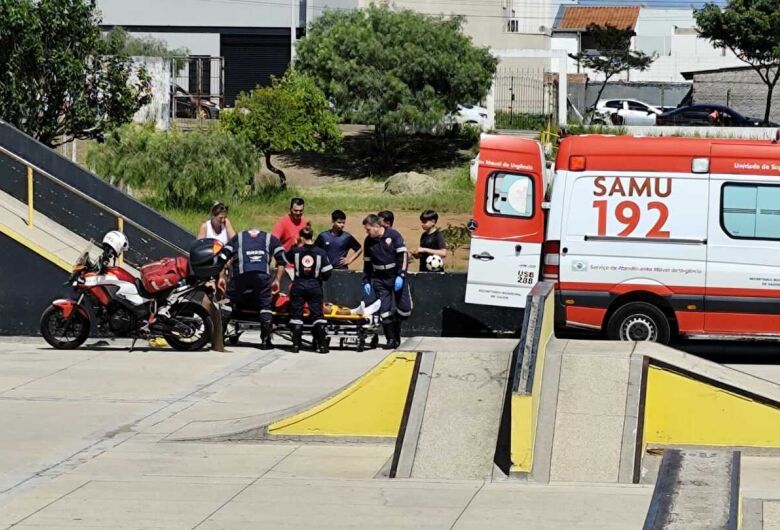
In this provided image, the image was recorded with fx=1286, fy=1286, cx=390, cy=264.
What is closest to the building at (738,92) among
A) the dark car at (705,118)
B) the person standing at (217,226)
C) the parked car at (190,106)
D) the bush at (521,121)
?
the dark car at (705,118)

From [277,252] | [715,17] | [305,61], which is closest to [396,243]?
[277,252]

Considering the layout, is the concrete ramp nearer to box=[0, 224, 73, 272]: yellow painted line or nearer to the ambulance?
the ambulance

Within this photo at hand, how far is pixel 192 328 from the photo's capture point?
49.2ft

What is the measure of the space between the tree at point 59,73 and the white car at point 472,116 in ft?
71.4

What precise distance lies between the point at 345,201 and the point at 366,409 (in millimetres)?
25169

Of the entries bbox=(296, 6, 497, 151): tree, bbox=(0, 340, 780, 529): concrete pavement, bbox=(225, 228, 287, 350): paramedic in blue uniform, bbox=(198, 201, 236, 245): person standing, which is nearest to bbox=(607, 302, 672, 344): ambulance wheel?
bbox=(0, 340, 780, 529): concrete pavement

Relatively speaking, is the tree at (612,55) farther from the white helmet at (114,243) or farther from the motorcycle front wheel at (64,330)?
the motorcycle front wheel at (64,330)

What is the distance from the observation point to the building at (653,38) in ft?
261

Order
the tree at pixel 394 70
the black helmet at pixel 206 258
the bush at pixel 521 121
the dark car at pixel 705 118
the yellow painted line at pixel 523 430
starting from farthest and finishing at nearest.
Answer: the dark car at pixel 705 118 → the bush at pixel 521 121 → the tree at pixel 394 70 → the black helmet at pixel 206 258 → the yellow painted line at pixel 523 430

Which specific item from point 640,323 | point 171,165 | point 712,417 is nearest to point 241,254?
point 640,323

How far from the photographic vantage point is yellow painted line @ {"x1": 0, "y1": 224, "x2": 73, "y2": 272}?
623 inches

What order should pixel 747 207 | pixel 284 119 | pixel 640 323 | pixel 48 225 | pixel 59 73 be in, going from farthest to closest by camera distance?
pixel 284 119 → pixel 59 73 → pixel 48 225 → pixel 640 323 → pixel 747 207

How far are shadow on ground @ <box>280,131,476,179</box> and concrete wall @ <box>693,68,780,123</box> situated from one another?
17.1 m

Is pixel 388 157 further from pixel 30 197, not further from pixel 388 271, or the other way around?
pixel 388 271
